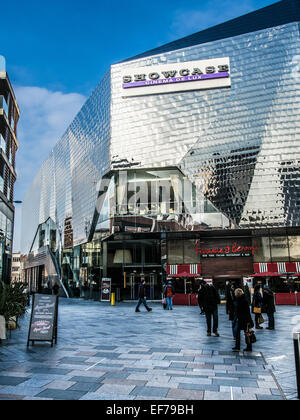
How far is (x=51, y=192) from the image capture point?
5469cm

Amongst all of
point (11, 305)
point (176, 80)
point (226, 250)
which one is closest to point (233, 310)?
point (11, 305)

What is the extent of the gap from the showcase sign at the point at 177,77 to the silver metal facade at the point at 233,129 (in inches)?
22.7

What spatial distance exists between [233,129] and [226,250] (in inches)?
428

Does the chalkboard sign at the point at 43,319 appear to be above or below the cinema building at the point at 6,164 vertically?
below


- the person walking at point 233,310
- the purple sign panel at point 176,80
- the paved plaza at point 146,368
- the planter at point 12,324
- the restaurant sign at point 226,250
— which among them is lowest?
the paved plaza at point 146,368

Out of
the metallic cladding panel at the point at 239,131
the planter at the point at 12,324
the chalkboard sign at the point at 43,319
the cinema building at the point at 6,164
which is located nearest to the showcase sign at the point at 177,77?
the metallic cladding panel at the point at 239,131

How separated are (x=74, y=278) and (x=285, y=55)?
104 feet

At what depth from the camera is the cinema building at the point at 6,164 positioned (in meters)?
28.1

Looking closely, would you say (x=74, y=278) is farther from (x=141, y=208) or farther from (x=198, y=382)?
(x=198, y=382)

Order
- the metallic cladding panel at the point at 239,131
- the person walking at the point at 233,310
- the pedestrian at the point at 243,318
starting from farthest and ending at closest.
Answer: the metallic cladding panel at the point at 239,131 < the person walking at the point at 233,310 < the pedestrian at the point at 243,318

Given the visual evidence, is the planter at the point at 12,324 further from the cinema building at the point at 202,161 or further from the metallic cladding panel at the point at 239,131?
the metallic cladding panel at the point at 239,131

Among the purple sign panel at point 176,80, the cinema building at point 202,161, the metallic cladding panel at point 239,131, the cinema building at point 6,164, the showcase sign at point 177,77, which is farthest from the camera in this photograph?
the showcase sign at point 177,77

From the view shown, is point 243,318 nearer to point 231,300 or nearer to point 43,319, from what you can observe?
point 231,300

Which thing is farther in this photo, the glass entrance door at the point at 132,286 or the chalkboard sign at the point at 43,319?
the glass entrance door at the point at 132,286
